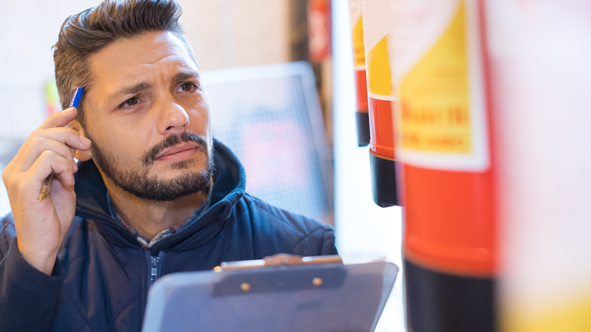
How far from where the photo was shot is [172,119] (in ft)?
3.43

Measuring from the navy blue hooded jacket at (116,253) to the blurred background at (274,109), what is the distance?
87 cm

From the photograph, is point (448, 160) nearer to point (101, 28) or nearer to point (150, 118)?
point (150, 118)

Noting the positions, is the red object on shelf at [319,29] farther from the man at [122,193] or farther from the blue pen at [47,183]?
the blue pen at [47,183]

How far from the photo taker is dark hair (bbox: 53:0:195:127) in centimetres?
115

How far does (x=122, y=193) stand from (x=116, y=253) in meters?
0.19

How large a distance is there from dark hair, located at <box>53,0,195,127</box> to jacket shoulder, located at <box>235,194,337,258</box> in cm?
49

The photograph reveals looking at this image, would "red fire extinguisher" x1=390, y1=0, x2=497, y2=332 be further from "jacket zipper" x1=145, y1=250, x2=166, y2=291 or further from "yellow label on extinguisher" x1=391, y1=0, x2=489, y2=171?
"jacket zipper" x1=145, y1=250, x2=166, y2=291

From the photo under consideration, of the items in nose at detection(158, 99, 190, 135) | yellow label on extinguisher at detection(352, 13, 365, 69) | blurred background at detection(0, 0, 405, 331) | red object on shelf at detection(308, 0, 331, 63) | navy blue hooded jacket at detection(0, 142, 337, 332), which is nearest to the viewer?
yellow label on extinguisher at detection(352, 13, 365, 69)

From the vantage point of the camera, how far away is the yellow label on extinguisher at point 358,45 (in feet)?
1.77

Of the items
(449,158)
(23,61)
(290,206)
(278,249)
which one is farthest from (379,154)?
(23,61)

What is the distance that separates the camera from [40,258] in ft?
3.08

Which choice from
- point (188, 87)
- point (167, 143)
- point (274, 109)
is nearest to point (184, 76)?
point (188, 87)

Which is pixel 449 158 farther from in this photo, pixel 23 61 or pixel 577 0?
pixel 23 61

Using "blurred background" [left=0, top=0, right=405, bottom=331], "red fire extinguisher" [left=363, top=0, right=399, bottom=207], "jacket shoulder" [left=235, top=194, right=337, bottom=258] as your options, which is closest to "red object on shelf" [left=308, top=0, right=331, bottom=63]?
"blurred background" [left=0, top=0, right=405, bottom=331]
